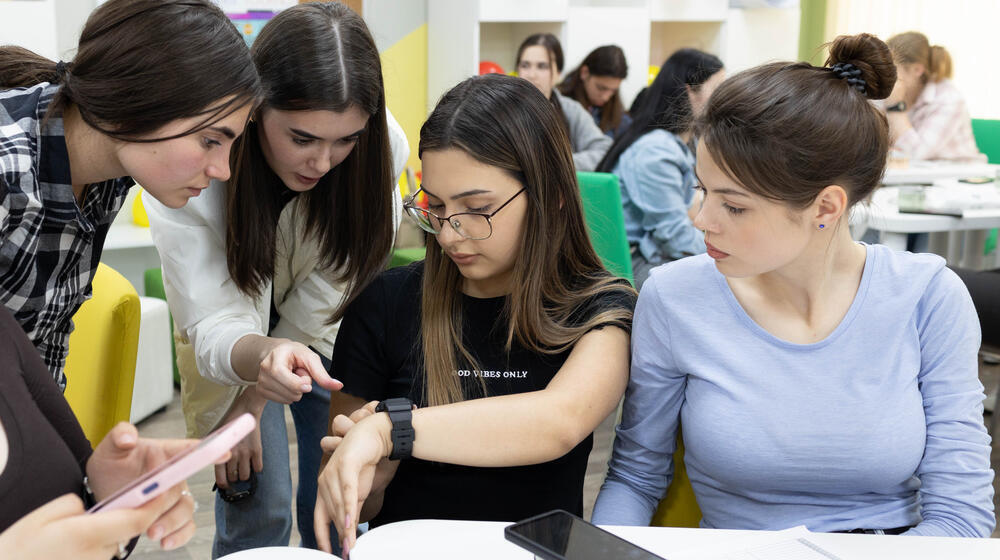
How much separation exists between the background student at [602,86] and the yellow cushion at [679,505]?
137 inches

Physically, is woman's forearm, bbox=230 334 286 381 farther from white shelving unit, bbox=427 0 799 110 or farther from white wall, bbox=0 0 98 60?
white shelving unit, bbox=427 0 799 110

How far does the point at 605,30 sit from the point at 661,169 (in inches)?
80.8

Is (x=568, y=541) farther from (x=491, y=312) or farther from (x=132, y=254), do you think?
(x=132, y=254)

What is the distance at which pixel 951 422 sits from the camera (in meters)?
1.30

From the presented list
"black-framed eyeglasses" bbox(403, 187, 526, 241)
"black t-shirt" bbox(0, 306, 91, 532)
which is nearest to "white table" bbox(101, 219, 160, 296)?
"black-framed eyeglasses" bbox(403, 187, 526, 241)

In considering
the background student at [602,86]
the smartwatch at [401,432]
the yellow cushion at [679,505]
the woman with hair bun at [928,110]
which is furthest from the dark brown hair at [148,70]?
the woman with hair bun at [928,110]

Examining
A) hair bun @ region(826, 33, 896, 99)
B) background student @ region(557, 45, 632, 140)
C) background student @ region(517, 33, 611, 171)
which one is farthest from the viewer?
background student @ region(557, 45, 632, 140)

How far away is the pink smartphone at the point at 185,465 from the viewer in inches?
29.3

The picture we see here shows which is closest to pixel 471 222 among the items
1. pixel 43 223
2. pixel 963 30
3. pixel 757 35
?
pixel 43 223

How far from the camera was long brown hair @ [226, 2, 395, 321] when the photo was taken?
4.89ft

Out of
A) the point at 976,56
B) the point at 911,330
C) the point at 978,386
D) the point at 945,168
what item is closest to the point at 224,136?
the point at 911,330

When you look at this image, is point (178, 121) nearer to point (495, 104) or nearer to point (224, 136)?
point (224, 136)

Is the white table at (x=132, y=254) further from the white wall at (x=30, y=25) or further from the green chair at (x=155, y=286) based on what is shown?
the white wall at (x=30, y=25)

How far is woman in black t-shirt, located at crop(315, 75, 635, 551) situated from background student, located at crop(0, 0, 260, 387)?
1.03 feet
